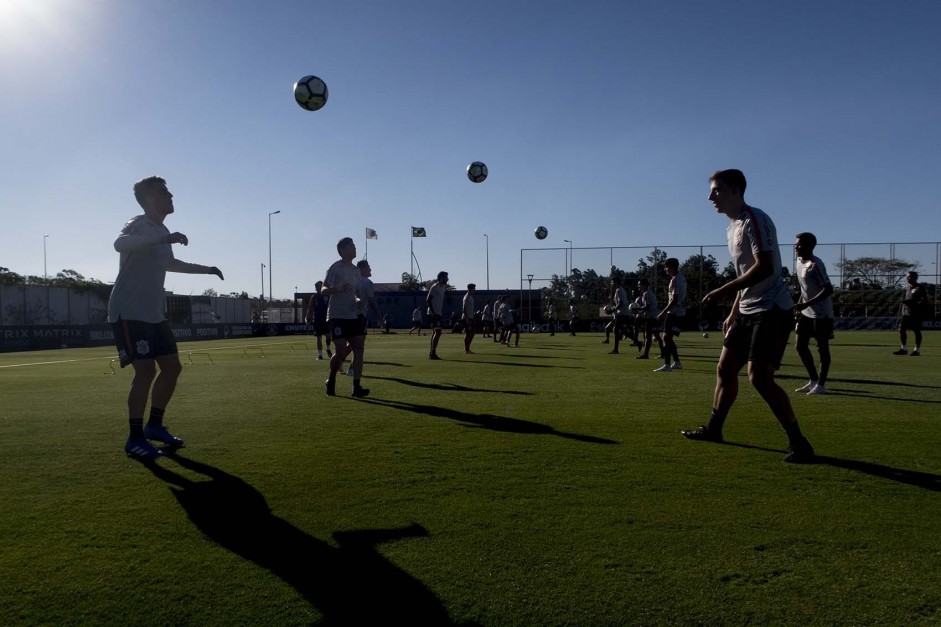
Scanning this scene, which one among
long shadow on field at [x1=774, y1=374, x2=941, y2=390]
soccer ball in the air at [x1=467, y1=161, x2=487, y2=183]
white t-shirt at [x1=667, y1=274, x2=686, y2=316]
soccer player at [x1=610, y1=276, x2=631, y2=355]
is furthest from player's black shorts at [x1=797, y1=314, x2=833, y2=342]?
soccer ball in the air at [x1=467, y1=161, x2=487, y2=183]

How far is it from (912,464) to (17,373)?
45.9 ft

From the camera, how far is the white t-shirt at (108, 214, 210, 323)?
15.3 ft

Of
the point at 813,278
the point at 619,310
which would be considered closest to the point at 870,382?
the point at 813,278

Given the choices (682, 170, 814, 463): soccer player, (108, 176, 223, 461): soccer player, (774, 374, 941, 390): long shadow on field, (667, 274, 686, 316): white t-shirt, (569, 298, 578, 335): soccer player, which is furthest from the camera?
(569, 298, 578, 335): soccer player

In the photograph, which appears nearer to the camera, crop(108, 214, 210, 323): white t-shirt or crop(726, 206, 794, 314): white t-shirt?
crop(726, 206, 794, 314): white t-shirt

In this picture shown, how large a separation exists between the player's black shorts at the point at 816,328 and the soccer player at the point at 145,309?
763 centimetres

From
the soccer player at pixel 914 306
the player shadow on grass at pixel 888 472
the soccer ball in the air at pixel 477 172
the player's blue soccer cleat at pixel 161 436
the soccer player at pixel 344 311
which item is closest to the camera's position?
the player shadow on grass at pixel 888 472

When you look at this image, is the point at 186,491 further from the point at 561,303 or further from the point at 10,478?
the point at 561,303

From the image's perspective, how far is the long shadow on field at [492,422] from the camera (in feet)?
16.9

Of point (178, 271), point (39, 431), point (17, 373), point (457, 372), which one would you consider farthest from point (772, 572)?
point (17, 373)

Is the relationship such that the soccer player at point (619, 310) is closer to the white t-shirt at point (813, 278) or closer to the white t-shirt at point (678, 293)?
the white t-shirt at point (678, 293)

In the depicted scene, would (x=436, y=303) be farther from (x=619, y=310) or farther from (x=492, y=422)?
(x=492, y=422)

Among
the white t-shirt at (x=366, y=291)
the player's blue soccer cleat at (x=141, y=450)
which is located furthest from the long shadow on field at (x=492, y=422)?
the white t-shirt at (x=366, y=291)

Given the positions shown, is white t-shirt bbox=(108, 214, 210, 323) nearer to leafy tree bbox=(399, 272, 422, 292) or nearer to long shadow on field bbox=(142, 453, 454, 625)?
long shadow on field bbox=(142, 453, 454, 625)
